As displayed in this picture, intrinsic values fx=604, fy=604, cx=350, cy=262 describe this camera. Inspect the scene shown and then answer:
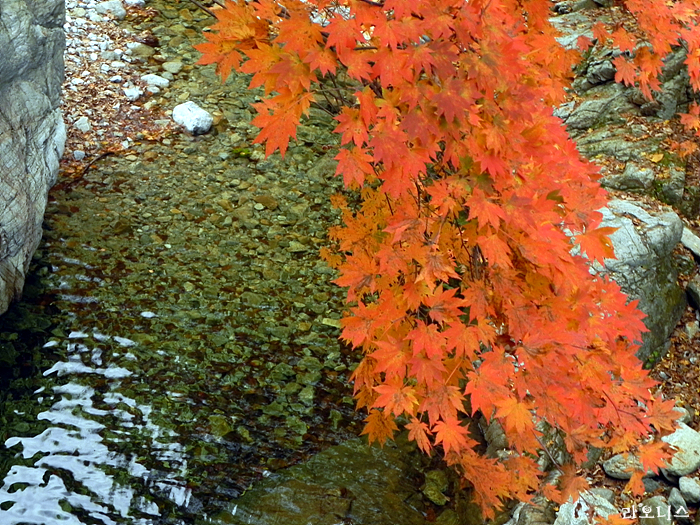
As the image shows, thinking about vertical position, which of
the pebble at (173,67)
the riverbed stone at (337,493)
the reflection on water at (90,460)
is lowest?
the reflection on water at (90,460)

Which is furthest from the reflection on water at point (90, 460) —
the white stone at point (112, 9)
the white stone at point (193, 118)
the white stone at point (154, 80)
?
the white stone at point (112, 9)

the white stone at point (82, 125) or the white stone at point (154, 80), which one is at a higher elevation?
the white stone at point (154, 80)

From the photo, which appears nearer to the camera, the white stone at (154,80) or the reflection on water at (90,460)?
the reflection on water at (90,460)

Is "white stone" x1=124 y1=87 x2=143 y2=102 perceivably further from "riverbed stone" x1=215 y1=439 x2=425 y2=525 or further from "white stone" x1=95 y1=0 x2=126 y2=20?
"riverbed stone" x1=215 y1=439 x2=425 y2=525

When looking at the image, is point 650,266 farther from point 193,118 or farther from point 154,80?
point 154,80

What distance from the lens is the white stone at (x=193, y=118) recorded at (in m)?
5.95

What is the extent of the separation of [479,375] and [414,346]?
29 cm

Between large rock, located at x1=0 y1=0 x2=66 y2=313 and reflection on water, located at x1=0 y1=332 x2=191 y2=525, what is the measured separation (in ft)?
2.77

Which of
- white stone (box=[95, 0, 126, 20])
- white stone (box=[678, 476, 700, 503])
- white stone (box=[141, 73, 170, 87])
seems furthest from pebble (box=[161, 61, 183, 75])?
white stone (box=[678, 476, 700, 503])

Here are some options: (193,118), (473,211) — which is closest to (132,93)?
(193,118)

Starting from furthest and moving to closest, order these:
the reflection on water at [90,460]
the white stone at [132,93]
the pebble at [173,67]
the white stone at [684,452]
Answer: the pebble at [173,67] → the white stone at [132,93] → the white stone at [684,452] → the reflection on water at [90,460]

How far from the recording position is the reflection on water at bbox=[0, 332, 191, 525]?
3109 millimetres

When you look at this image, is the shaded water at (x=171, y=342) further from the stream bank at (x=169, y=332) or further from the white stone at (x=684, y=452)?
the white stone at (x=684, y=452)

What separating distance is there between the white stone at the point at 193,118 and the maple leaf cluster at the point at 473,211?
3.31 metres
